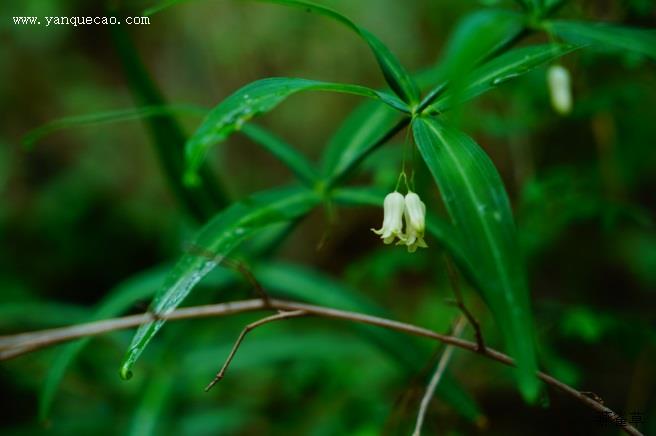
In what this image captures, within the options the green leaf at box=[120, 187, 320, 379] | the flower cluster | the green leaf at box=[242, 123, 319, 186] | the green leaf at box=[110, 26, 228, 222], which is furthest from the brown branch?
the green leaf at box=[110, 26, 228, 222]

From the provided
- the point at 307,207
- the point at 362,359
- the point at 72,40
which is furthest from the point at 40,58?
the point at 307,207

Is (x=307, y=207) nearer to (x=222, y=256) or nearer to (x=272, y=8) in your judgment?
(x=222, y=256)

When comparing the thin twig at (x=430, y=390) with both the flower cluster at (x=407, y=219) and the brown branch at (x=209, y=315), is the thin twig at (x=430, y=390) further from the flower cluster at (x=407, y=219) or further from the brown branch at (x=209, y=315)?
the flower cluster at (x=407, y=219)

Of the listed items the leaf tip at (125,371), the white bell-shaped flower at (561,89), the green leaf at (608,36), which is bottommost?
the leaf tip at (125,371)

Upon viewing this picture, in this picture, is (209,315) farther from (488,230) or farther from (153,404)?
(153,404)

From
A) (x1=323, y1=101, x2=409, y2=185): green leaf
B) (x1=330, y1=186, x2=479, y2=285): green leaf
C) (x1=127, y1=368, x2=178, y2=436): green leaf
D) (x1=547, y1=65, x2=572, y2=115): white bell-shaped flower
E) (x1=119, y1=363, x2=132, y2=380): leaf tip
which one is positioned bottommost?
A: (x1=127, y1=368, x2=178, y2=436): green leaf

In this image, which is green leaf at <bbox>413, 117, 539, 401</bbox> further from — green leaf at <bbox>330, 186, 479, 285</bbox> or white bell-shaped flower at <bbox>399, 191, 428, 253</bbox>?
green leaf at <bbox>330, 186, 479, 285</bbox>

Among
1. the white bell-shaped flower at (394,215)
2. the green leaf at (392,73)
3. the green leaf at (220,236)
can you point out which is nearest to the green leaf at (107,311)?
the green leaf at (220,236)
